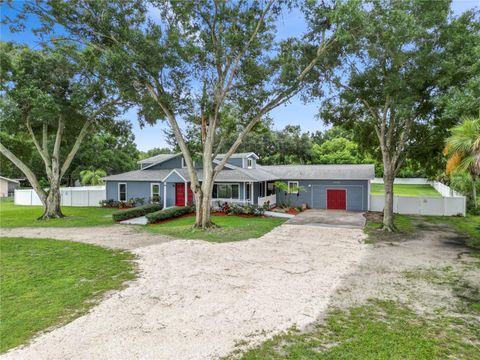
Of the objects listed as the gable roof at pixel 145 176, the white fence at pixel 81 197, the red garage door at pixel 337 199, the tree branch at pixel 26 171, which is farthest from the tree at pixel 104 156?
the red garage door at pixel 337 199

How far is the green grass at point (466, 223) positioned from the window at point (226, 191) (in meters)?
12.2

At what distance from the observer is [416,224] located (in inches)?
617

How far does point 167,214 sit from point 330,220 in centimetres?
975

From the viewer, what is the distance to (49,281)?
22.5ft

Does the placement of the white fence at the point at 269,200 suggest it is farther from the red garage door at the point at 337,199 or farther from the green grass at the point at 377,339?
the green grass at the point at 377,339

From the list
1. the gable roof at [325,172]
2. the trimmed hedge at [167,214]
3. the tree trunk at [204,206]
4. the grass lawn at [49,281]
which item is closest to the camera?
the grass lawn at [49,281]

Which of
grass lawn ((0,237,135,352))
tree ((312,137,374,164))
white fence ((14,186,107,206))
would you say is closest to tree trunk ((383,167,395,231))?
grass lawn ((0,237,135,352))

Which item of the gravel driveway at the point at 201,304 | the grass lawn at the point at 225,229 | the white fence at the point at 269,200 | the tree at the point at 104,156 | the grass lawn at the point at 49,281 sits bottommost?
the gravel driveway at the point at 201,304

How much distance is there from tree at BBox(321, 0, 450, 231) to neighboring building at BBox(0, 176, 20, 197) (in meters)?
44.1

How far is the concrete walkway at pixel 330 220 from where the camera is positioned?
15.4m

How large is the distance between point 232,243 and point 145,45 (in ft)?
29.6

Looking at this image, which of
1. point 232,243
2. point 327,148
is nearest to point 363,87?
point 232,243

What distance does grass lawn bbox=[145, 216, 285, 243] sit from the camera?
12398 mm

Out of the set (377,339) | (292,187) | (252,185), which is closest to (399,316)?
(377,339)
